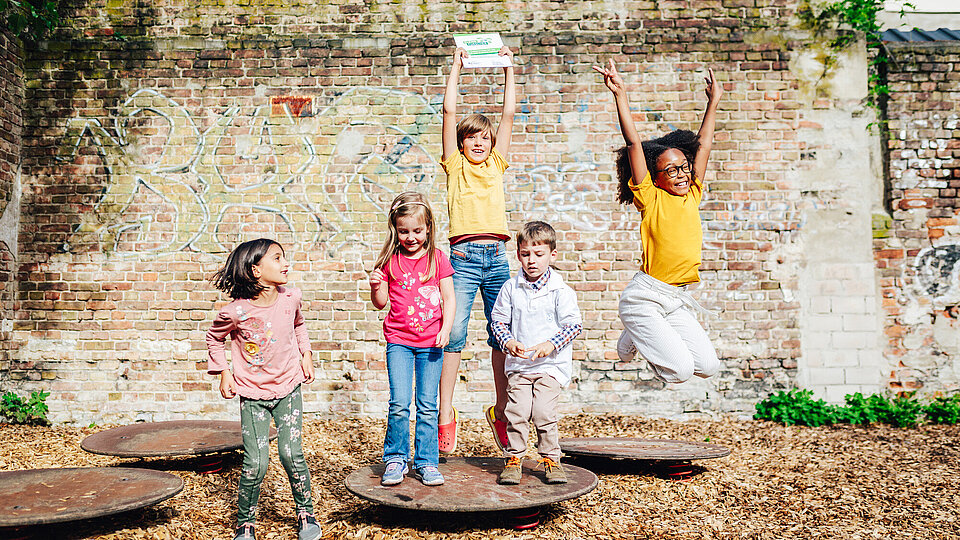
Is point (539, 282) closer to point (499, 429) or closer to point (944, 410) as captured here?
point (499, 429)

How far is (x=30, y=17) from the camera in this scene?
659cm

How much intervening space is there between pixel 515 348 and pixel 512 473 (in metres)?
0.66

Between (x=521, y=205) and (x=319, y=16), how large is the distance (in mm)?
2735

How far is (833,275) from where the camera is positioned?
6.57 meters

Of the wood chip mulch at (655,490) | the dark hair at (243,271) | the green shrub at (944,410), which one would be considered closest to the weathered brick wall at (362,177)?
the wood chip mulch at (655,490)

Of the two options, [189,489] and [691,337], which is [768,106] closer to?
[691,337]

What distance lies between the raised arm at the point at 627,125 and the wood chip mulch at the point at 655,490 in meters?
2.06

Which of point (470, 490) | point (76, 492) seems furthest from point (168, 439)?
point (470, 490)

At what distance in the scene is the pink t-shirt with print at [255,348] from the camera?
3.37 metres

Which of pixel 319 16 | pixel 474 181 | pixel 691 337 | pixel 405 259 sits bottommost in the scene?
pixel 691 337

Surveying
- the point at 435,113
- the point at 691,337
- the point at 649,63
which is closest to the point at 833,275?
the point at 649,63

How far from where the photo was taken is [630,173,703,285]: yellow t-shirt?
4.05 m

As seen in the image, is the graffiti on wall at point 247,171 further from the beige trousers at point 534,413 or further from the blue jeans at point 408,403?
the beige trousers at point 534,413

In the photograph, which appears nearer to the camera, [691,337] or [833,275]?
[691,337]
